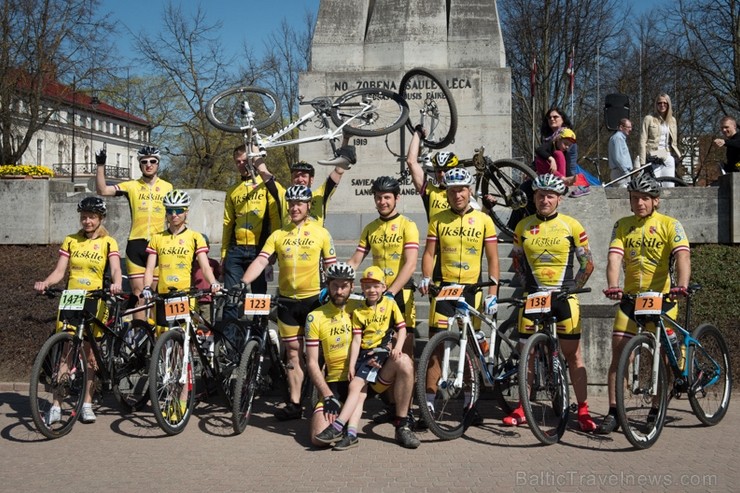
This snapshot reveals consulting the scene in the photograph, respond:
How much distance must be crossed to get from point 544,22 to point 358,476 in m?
32.0

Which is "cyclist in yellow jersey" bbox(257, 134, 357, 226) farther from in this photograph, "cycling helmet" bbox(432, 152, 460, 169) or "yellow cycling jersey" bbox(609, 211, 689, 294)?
"yellow cycling jersey" bbox(609, 211, 689, 294)

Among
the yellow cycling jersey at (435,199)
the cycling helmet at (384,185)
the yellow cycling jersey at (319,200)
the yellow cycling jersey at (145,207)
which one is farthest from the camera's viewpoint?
the yellow cycling jersey at (145,207)

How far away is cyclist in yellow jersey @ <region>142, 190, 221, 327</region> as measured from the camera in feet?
26.7

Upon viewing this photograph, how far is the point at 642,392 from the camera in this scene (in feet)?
22.6

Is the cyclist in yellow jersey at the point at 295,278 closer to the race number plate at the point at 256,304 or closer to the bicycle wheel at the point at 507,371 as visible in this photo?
the race number plate at the point at 256,304

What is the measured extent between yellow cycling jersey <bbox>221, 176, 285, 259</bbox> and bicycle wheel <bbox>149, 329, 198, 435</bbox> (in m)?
1.65

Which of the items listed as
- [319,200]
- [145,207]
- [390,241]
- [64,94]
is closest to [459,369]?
[390,241]

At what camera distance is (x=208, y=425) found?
772cm

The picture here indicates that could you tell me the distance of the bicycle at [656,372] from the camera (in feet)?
22.2

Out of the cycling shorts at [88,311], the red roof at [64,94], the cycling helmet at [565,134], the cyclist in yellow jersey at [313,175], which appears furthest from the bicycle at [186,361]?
the red roof at [64,94]

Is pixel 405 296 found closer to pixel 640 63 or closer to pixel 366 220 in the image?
pixel 366 220

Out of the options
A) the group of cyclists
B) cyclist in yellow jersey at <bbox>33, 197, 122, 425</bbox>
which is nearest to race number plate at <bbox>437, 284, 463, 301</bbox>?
the group of cyclists

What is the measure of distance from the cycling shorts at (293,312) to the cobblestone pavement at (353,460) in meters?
0.83

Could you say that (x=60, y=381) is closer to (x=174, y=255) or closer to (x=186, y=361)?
(x=186, y=361)
